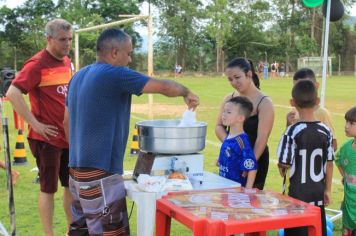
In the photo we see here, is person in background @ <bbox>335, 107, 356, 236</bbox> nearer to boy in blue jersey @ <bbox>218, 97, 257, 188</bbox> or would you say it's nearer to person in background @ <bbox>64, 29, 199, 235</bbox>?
boy in blue jersey @ <bbox>218, 97, 257, 188</bbox>

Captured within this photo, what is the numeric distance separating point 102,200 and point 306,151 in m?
1.42

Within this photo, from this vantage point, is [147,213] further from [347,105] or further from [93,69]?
[347,105]

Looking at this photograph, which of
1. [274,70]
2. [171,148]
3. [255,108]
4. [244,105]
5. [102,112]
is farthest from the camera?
[274,70]

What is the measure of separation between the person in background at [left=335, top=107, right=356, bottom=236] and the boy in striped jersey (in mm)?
499

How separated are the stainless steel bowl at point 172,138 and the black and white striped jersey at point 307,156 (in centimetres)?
63

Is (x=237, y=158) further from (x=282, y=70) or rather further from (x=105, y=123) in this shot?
(x=282, y=70)

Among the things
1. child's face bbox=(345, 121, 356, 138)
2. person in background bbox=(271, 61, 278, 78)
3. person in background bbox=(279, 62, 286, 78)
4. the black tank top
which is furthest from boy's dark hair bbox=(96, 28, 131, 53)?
person in background bbox=(279, 62, 286, 78)

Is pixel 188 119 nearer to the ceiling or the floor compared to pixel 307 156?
nearer to the ceiling

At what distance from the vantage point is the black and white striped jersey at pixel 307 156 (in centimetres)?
346

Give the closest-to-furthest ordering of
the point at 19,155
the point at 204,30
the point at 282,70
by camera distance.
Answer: the point at 19,155 → the point at 282,70 → the point at 204,30

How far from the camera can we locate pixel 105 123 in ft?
10.4

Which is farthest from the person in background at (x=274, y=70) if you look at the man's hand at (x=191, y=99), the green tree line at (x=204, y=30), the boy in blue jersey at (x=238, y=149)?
the man's hand at (x=191, y=99)

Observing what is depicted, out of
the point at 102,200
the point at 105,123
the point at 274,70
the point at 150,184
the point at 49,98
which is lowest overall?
the point at 102,200

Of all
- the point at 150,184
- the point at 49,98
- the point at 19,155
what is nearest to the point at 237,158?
the point at 150,184
